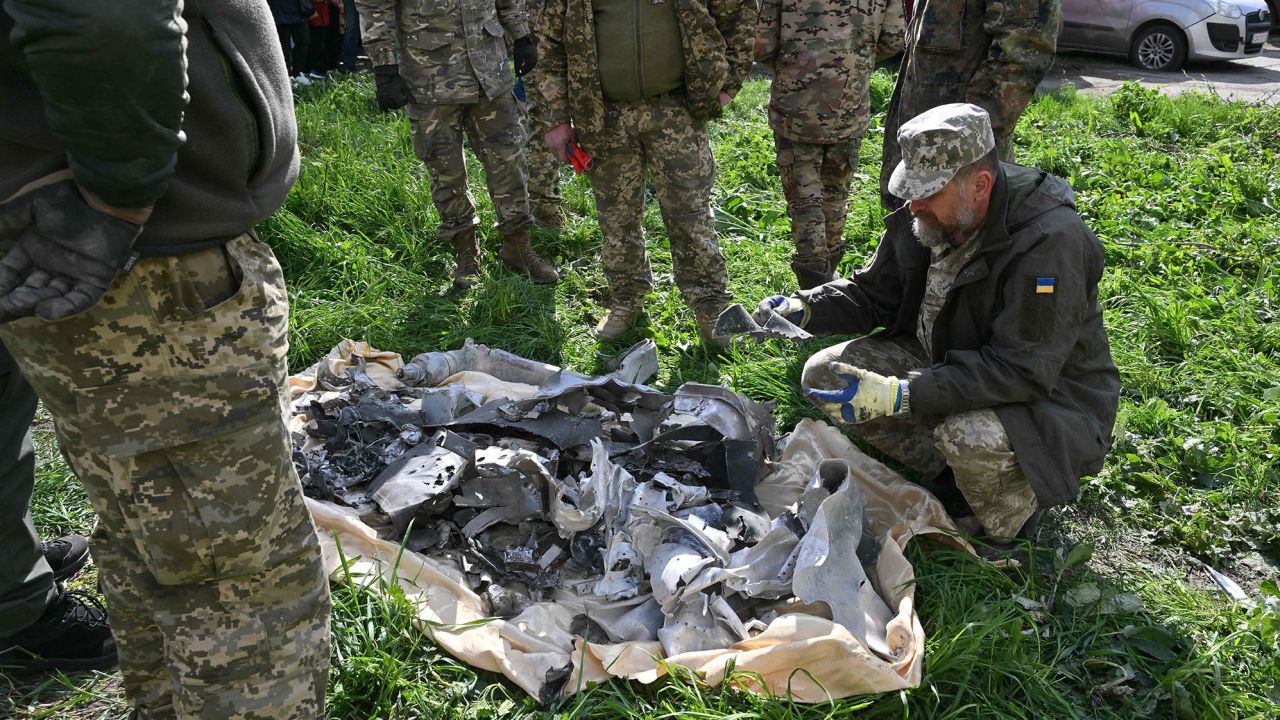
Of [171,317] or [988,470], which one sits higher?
[171,317]

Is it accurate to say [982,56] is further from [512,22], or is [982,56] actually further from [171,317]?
[171,317]

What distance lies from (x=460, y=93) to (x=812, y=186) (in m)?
1.83

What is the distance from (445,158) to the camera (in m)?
4.71

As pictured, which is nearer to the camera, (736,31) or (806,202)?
(736,31)

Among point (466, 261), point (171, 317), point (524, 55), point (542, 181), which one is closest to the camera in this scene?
point (171, 317)

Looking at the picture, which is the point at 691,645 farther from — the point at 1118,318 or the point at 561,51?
the point at 1118,318

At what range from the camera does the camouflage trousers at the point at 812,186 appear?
14.5 feet

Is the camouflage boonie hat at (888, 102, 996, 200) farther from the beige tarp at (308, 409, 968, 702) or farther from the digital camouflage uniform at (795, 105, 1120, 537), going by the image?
the beige tarp at (308, 409, 968, 702)

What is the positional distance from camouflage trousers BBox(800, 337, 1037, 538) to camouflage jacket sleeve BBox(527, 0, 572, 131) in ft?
5.50

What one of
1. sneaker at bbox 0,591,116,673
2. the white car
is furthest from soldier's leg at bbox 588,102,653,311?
the white car

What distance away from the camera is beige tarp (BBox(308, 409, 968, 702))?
2.42 meters

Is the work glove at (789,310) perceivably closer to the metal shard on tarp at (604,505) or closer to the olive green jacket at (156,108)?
the metal shard on tarp at (604,505)

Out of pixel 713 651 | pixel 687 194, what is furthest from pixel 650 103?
pixel 713 651

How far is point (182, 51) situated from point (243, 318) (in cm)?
51
